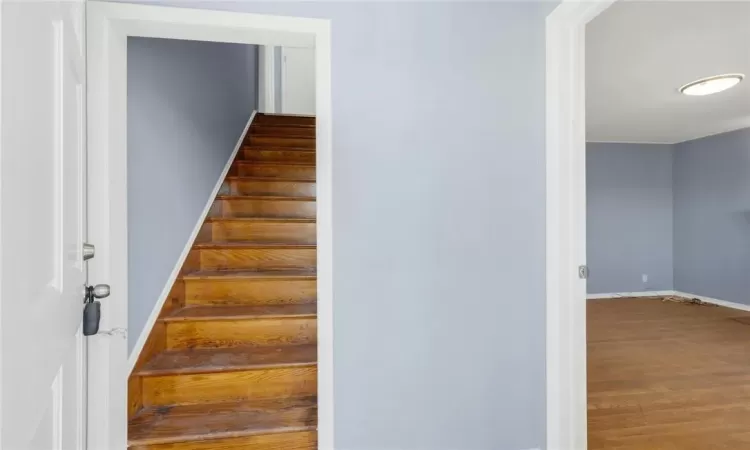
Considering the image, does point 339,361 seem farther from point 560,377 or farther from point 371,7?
point 371,7

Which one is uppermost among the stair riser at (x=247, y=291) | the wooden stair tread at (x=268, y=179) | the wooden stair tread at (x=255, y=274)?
the wooden stair tread at (x=268, y=179)

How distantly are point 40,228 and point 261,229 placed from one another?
180 centimetres

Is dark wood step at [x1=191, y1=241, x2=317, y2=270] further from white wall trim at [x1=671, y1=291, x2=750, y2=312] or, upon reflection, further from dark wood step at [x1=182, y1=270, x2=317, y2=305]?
white wall trim at [x1=671, y1=291, x2=750, y2=312]

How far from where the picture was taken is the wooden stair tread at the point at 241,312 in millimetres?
1819

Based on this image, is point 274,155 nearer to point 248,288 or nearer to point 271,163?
point 271,163

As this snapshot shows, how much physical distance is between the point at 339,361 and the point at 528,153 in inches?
43.5

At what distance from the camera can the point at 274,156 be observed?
324cm

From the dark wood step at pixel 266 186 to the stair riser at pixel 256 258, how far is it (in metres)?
0.67

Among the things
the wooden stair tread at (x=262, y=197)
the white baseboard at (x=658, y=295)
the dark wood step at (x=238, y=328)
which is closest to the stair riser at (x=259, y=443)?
the dark wood step at (x=238, y=328)

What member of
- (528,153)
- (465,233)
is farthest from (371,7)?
(465,233)

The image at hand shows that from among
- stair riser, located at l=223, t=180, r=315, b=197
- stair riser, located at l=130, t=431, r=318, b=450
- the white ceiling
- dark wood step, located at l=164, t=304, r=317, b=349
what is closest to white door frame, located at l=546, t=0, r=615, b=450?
the white ceiling

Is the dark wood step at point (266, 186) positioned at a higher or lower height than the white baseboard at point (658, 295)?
higher

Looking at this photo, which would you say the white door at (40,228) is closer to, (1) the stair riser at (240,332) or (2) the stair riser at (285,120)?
(1) the stair riser at (240,332)

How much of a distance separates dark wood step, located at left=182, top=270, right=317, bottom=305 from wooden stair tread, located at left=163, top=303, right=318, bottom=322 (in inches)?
1.8
